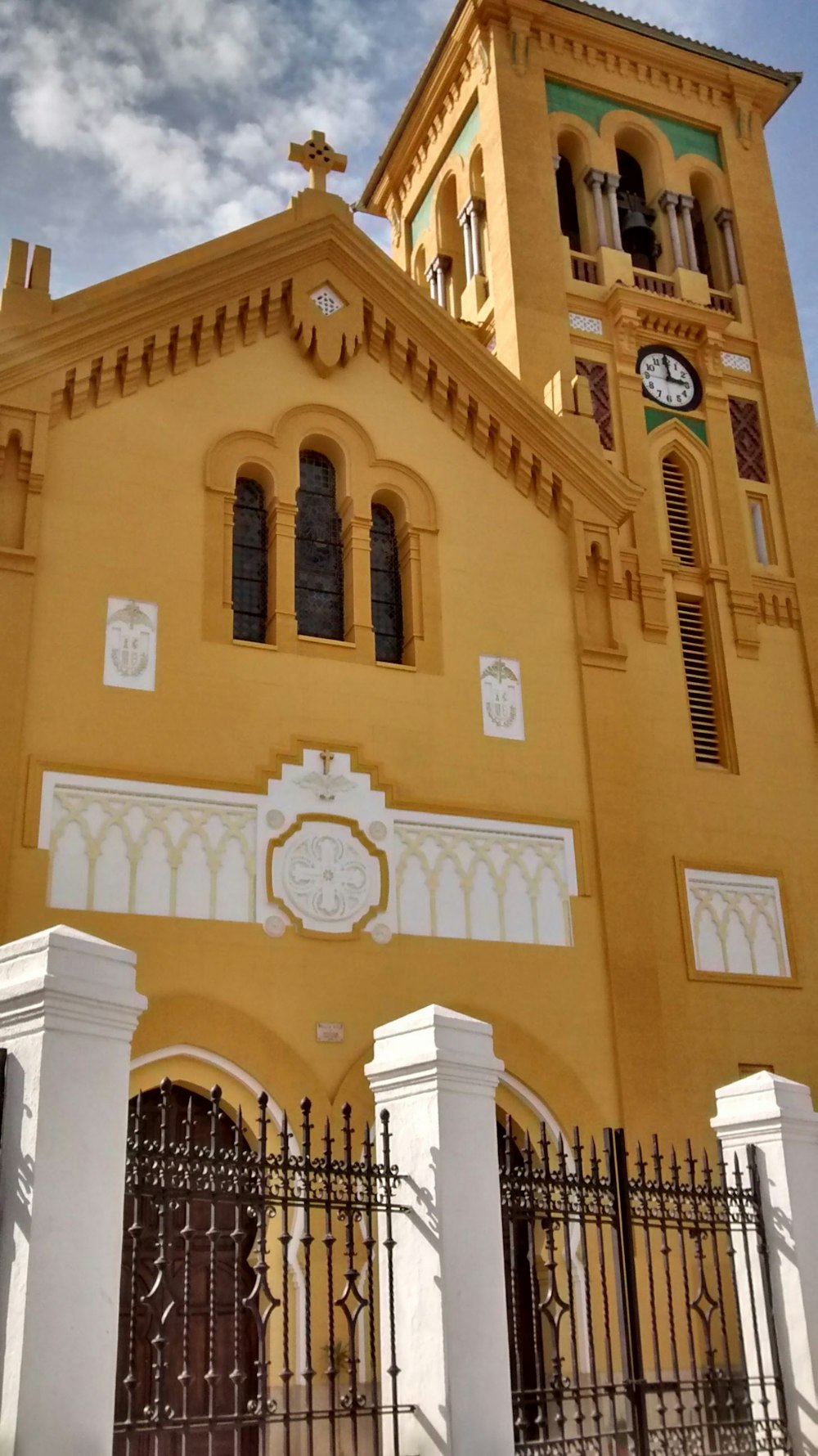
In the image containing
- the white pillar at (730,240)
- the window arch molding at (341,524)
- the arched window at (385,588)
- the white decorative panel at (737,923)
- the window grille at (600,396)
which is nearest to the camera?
the window arch molding at (341,524)

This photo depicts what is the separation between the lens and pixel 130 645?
13.2 m

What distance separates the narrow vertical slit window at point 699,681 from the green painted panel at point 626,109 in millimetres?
7663

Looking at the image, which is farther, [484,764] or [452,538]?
[452,538]

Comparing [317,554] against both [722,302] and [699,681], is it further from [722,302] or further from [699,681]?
[722,302]

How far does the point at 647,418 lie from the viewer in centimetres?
1820

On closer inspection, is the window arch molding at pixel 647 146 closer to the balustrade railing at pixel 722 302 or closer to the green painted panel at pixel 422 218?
the balustrade railing at pixel 722 302

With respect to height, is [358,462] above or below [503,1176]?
above

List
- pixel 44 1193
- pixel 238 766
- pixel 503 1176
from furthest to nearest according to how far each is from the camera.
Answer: pixel 238 766 → pixel 503 1176 → pixel 44 1193

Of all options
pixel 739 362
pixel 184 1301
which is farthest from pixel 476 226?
pixel 184 1301

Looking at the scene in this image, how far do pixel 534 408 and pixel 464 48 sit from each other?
7.72 metres

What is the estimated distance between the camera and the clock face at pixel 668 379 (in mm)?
18484

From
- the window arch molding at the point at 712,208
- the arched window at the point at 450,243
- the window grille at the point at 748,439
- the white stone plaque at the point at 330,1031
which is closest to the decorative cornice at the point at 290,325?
the window grille at the point at 748,439

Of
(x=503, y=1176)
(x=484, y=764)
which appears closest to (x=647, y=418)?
(x=484, y=764)

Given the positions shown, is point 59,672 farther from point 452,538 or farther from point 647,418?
point 647,418
